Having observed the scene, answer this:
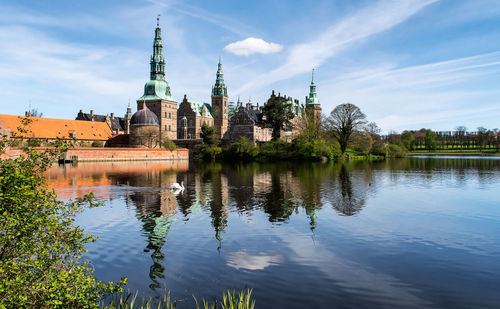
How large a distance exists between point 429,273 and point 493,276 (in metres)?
1.49

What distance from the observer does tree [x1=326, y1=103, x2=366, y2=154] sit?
254 ft

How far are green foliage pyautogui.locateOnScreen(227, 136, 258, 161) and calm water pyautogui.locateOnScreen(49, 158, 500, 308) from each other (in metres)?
52.4

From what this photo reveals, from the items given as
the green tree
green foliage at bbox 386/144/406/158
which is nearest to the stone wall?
green foliage at bbox 386/144/406/158

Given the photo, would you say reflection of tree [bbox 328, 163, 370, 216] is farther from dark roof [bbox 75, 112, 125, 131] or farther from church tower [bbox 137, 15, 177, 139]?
dark roof [bbox 75, 112, 125, 131]

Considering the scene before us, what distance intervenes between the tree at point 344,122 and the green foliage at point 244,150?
18.0 m

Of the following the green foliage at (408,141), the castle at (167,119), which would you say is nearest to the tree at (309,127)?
the castle at (167,119)

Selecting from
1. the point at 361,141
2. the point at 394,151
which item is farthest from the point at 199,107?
the point at 394,151

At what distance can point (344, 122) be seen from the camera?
257 ft

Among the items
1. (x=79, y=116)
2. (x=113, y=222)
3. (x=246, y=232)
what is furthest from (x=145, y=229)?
(x=79, y=116)

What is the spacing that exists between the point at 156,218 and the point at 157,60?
9633 cm

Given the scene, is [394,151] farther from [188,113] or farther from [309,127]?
[188,113]

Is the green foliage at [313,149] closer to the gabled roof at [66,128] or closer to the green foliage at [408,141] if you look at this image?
the gabled roof at [66,128]

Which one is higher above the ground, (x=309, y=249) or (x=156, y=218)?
(x=156, y=218)

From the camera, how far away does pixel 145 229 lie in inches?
550
